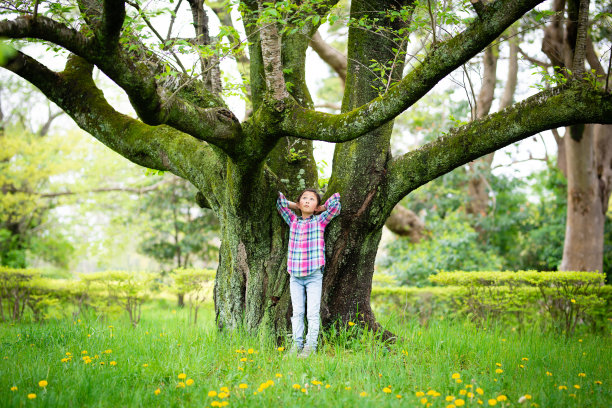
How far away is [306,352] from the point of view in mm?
4281

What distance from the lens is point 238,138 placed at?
4004 millimetres

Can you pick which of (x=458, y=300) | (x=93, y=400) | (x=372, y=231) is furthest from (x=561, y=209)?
(x=93, y=400)

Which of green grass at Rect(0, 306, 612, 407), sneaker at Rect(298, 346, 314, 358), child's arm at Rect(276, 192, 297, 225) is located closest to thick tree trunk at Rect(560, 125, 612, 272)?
green grass at Rect(0, 306, 612, 407)

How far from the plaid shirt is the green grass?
751 millimetres

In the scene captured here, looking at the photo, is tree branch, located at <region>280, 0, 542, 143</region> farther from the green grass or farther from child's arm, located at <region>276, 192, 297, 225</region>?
the green grass

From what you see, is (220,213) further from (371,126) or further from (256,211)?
(371,126)

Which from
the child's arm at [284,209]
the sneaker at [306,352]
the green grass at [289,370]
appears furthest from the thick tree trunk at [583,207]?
the sneaker at [306,352]

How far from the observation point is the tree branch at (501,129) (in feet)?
11.5

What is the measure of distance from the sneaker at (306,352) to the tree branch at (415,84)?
2.03 metres

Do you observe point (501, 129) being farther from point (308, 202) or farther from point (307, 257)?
point (307, 257)

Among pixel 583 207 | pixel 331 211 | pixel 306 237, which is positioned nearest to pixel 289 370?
pixel 306 237

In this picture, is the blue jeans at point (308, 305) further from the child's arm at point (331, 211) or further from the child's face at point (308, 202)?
the child's face at point (308, 202)

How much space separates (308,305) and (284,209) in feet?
3.45

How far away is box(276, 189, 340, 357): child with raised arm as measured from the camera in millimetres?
4449
